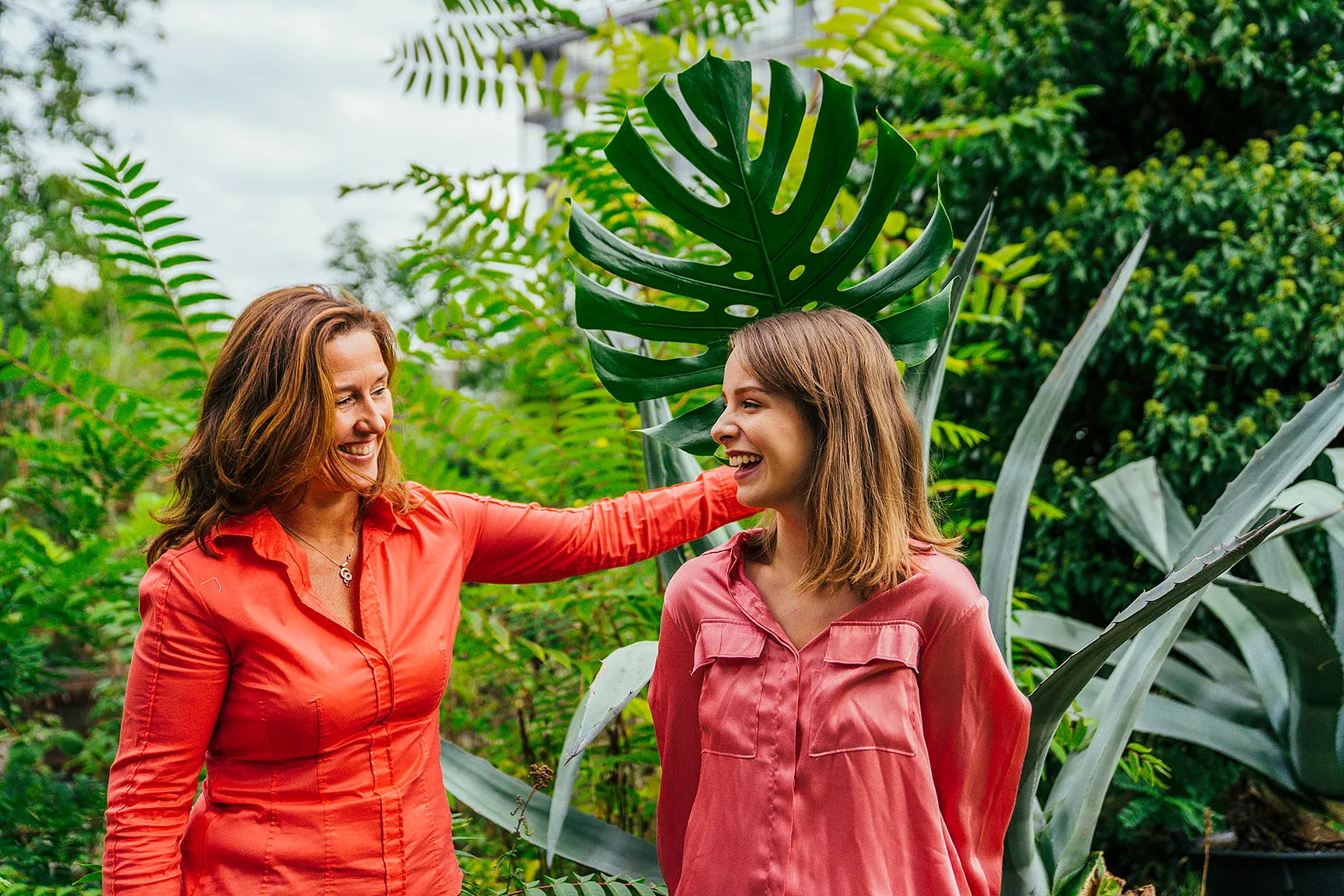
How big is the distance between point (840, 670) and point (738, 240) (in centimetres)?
70

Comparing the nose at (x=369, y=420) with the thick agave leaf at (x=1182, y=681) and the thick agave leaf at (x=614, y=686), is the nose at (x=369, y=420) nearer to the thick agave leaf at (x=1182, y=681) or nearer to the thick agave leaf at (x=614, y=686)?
the thick agave leaf at (x=614, y=686)

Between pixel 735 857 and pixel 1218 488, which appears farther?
pixel 1218 488

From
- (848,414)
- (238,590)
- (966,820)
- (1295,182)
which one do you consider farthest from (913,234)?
(238,590)

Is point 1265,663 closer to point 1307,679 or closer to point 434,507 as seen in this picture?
point 1307,679

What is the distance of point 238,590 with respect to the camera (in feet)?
4.39

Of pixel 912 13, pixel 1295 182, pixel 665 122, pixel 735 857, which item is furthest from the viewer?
pixel 1295 182

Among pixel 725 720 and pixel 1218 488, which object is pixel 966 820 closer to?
pixel 725 720

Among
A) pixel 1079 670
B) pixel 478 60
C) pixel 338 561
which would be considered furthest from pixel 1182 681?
pixel 478 60

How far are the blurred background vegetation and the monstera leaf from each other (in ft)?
2.59

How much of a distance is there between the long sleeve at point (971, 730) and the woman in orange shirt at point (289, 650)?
29.3 inches

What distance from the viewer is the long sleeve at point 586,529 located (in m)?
1.70

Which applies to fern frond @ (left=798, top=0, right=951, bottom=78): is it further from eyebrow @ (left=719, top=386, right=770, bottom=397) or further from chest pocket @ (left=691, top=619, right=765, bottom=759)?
chest pocket @ (left=691, top=619, right=765, bottom=759)

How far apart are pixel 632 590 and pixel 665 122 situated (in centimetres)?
127

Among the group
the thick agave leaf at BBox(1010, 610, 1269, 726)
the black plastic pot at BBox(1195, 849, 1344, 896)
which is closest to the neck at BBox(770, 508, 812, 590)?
the thick agave leaf at BBox(1010, 610, 1269, 726)
